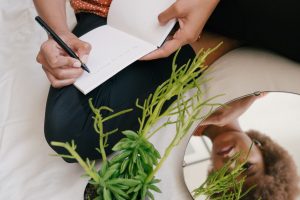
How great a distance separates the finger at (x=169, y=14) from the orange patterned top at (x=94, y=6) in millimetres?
211

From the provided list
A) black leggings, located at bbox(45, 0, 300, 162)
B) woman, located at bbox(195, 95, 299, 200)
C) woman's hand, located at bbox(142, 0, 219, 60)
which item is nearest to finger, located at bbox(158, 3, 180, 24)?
woman's hand, located at bbox(142, 0, 219, 60)

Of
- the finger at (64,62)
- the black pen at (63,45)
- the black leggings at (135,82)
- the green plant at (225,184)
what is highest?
the black pen at (63,45)

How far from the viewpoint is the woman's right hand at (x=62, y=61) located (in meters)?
0.73

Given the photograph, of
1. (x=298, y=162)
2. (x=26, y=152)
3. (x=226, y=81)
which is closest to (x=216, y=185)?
(x=298, y=162)

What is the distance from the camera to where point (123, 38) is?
805mm

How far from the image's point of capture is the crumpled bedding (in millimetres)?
733

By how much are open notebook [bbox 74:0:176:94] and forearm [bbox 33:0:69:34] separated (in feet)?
0.20

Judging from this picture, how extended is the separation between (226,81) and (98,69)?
28 centimetres

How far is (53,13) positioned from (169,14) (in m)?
0.29

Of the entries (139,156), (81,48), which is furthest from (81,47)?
(139,156)

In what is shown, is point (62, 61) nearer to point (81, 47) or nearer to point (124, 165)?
point (81, 47)

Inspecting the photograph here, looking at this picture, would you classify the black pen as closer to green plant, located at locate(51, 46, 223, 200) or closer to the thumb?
the thumb

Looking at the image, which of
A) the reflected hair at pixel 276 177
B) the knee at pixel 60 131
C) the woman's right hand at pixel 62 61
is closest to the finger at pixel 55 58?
the woman's right hand at pixel 62 61

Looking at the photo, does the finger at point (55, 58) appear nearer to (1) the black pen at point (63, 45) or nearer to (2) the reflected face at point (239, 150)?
(1) the black pen at point (63, 45)
